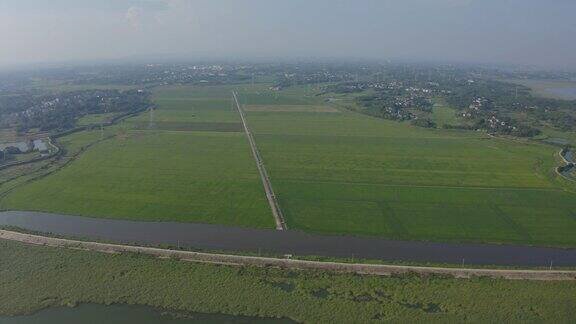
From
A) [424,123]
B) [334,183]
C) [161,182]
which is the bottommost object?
[334,183]

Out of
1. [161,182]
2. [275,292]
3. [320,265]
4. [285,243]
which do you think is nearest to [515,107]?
[161,182]

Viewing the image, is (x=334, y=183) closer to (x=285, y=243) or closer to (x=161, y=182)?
(x=285, y=243)

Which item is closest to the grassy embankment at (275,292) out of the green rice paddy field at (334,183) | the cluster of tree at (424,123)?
the green rice paddy field at (334,183)

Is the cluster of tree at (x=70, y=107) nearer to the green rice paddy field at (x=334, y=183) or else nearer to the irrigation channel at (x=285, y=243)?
the green rice paddy field at (x=334, y=183)

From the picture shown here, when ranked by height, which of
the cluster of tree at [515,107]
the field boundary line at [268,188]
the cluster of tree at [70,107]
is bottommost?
the cluster of tree at [515,107]

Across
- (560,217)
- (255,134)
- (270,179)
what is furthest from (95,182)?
(560,217)

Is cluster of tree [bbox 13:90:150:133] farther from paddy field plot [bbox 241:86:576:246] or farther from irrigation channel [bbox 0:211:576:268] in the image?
irrigation channel [bbox 0:211:576:268]

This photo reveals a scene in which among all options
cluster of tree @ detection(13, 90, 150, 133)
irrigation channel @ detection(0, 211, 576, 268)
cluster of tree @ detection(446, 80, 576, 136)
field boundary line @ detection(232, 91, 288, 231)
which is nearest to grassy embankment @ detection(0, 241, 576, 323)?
irrigation channel @ detection(0, 211, 576, 268)
